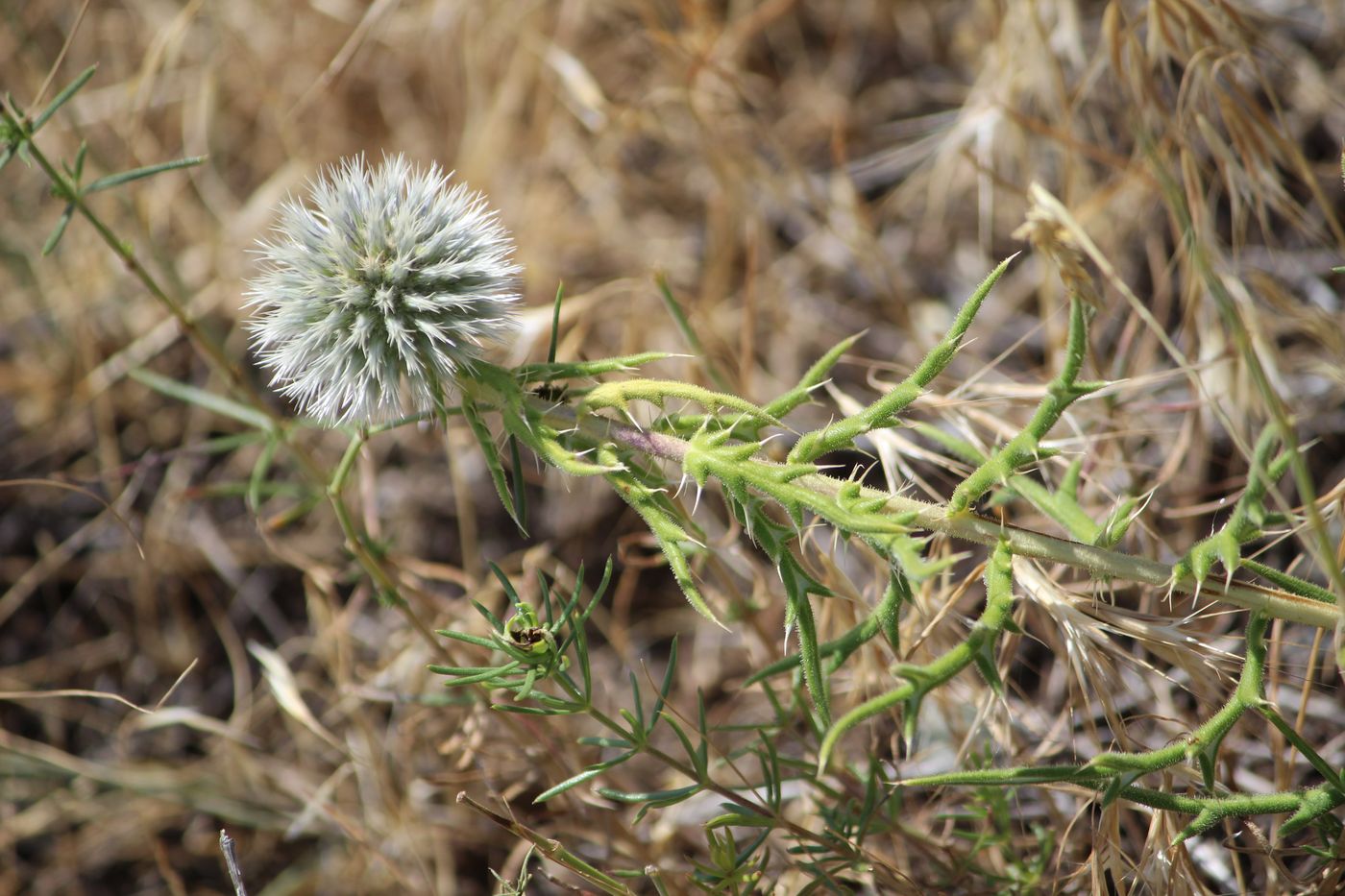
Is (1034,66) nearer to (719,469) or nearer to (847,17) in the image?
(847,17)

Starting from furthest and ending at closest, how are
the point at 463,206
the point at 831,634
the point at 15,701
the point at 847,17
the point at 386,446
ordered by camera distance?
the point at 847,17 → the point at 386,446 → the point at 15,701 → the point at 831,634 → the point at 463,206

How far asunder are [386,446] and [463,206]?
212 centimetres

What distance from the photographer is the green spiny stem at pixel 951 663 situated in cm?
136

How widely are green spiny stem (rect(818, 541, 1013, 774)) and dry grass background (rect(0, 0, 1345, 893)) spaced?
0.72 meters

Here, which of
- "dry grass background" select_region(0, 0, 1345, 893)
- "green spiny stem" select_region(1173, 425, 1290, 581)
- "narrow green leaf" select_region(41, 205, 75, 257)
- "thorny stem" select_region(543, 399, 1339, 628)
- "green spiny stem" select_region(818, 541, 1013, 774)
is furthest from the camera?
"dry grass background" select_region(0, 0, 1345, 893)

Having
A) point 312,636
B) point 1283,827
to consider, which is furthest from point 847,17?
point 1283,827

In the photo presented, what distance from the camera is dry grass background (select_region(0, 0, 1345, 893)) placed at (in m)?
2.54

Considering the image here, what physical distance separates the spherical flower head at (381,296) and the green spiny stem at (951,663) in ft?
2.87

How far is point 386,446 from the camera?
3773 millimetres

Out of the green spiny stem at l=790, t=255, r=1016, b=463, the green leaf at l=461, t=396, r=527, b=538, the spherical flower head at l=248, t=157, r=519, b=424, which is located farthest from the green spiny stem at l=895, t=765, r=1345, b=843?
the spherical flower head at l=248, t=157, r=519, b=424

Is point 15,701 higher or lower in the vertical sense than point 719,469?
lower

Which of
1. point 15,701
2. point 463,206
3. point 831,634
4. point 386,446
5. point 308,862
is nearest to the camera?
point 463,206

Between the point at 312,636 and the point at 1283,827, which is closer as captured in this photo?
the point at 1283,827

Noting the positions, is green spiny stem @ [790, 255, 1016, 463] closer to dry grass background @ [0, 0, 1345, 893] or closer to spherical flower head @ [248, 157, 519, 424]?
spherical flower head @ [248, 157, 519, 424]
